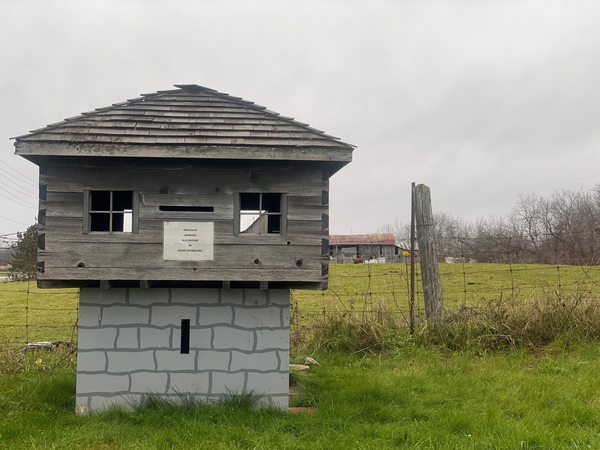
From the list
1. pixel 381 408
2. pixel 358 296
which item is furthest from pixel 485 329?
pixel 358 296

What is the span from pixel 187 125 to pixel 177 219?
1249mm

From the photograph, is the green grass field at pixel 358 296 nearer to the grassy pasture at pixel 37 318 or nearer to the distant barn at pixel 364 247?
the grassy pasture at pixel 37 318

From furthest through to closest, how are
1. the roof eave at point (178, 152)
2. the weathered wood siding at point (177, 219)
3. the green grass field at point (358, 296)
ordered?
the green grass field at point (358, 296)
the weathered wood siding at point (177, 219)
the roof eave at point (178, 152)

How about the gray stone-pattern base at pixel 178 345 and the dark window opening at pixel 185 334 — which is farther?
the dark window opening at pixel 185 334

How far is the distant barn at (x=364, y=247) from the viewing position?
4794 centimetres

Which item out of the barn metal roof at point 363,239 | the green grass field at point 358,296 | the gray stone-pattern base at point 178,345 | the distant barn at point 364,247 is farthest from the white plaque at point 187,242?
the barn metal roof at point 363,239

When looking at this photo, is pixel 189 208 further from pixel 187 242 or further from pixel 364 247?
pixel 364 247

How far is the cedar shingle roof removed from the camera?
539 cm

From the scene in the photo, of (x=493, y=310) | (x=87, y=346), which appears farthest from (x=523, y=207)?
(x=87, y=346)

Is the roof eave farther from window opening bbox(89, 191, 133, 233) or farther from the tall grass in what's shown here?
the tall grass

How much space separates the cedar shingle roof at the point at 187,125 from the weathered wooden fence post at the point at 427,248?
138 inches

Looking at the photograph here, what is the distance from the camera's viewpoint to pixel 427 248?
852cm

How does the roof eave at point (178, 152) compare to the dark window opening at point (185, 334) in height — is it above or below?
above

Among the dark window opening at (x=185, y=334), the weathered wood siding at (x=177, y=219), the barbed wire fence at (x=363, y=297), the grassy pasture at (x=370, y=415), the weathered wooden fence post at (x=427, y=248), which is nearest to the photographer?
the grassy pasture at (x=370, y=415)
